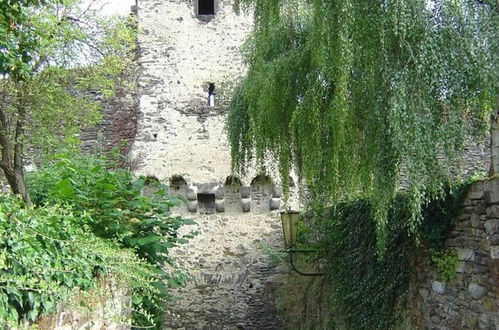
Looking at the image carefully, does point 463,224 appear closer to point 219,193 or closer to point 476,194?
point 476,194

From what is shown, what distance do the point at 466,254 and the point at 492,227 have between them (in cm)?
43

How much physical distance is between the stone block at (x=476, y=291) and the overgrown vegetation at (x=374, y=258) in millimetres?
275

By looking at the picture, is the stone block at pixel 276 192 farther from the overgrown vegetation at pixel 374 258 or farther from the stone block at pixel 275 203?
the overgrown vegetation at pixel 374 258

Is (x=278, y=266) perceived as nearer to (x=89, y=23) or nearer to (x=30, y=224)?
(x=89, y=23)

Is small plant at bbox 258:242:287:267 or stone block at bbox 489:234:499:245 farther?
small plant at bbox 258:242:287:267

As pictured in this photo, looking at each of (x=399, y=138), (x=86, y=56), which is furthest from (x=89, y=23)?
(x=399, y=138)

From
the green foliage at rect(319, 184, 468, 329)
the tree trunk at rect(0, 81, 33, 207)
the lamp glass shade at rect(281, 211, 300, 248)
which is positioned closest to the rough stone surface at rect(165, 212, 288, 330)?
the lamp glass shade at rect(281, 211, 300, 248)

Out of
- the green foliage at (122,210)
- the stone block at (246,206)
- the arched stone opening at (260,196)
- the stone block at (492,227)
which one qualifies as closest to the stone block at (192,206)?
the stone block at (246,206)

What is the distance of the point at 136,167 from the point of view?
26.0 feet

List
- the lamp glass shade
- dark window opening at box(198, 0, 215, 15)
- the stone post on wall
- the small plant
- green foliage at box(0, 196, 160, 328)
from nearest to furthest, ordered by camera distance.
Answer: green foliage at box(0, 196, 160, 328) < the stone post on wall < the lamp glass shade < the small plant < dark window opening at box(198, 0, 215, 15)

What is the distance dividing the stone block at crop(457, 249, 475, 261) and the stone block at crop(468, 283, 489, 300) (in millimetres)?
197

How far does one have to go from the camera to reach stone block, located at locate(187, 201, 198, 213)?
788 cm

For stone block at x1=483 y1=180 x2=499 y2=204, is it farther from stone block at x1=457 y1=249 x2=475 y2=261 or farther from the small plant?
the small plant

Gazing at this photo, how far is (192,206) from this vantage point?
7.89 meters
